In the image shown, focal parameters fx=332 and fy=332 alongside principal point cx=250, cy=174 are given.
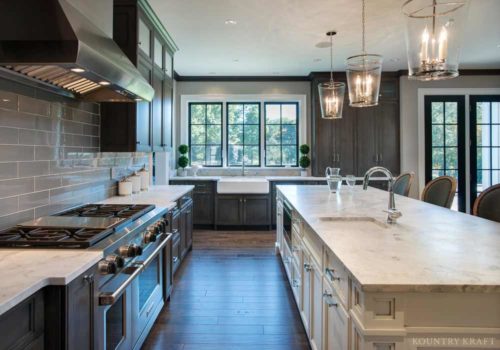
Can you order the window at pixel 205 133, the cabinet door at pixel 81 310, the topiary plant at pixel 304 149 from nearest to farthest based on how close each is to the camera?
the cabinet door at pixel 81 310, the topiary plant at pixel 304 149, the window at pixel 205 133

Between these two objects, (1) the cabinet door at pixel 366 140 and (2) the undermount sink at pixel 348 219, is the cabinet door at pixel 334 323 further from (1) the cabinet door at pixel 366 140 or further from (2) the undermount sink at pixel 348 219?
(1) the cabinet door at pixel 366 140

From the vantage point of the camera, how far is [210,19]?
365 centimetres

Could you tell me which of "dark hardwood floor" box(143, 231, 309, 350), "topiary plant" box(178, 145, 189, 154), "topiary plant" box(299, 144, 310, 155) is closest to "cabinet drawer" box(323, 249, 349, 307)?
"dark hardwood floor" box(143, 231, 309, 350)

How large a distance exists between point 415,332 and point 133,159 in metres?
3.18

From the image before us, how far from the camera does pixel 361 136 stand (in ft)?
19.7

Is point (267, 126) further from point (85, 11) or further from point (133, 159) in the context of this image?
point (85, 11)

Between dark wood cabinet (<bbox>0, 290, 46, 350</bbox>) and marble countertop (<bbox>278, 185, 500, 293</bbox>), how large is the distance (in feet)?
3.40

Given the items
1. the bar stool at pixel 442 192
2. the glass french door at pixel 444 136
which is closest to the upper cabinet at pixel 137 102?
the bar stool at pixel 442 192

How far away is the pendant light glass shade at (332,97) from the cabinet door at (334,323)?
2028mm

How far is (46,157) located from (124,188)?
1146 mm

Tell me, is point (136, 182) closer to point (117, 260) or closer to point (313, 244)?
point (117, 260)

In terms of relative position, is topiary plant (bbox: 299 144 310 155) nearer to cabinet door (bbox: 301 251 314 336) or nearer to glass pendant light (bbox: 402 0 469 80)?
cabinet door (bbox: 301 251 314 336)

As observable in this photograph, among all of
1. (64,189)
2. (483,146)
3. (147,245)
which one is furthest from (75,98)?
(483,146)

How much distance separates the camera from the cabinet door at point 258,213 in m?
5.65
